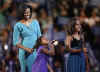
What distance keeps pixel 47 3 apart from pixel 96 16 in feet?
4.42

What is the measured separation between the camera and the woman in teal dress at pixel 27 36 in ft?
20.2

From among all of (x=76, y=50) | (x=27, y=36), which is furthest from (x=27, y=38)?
(x=76, y=50)

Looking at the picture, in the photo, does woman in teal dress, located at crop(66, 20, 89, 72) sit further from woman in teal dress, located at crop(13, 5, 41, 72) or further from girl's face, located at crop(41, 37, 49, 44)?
woman in teal dress, located at crop(13, 5, 41, 72)

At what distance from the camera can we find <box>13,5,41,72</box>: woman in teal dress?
20.2 feet

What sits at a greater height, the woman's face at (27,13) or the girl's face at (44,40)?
the woman's face at (27,13)

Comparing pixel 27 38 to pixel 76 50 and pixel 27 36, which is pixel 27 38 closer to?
pixel 27 36

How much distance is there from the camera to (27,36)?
20.2 ft

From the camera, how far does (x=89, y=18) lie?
24.3 ft

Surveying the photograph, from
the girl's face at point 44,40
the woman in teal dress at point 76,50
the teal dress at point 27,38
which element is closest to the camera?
the woman in teal dress at point 76,50

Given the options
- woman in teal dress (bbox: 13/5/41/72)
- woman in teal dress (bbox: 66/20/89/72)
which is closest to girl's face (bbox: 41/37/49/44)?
woman in teal dress (bbox: 13/5/41/72)

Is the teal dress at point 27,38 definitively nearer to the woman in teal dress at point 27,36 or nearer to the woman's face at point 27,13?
the woman in teal dress at point 27,36

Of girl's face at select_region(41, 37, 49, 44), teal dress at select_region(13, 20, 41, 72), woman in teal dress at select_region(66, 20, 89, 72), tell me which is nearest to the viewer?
woman in teal dress at select_region(66, 20, 89, 72)

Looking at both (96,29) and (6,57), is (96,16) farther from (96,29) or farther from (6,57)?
(6,57)

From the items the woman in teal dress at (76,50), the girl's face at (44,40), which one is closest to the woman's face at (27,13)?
the girl's face at (44,40)
